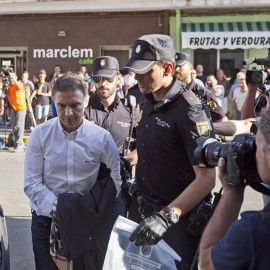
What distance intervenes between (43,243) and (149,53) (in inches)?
52.6

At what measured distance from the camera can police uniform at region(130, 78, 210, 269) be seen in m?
2.96

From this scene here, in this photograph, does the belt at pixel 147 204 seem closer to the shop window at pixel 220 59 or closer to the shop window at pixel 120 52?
the shop window at pixel 220 59

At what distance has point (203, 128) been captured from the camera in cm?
291

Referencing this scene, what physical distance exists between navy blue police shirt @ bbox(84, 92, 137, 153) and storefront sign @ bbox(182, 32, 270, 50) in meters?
12.7

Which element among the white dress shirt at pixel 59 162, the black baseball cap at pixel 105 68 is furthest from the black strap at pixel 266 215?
the black baseball cap at pixel 105 68

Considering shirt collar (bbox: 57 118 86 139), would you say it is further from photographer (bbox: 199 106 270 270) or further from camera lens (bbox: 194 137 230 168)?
photographer (bbox: 199 106 270 270)

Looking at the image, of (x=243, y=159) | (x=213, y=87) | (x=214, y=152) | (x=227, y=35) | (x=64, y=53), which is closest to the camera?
(x=243, y=159)

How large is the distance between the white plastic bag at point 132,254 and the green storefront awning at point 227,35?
14828 millimetres

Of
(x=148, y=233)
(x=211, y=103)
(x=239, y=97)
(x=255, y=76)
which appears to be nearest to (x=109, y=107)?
(x=211, y=103)

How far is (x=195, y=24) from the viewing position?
17.7 metres

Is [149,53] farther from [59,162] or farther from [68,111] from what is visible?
[59,162]

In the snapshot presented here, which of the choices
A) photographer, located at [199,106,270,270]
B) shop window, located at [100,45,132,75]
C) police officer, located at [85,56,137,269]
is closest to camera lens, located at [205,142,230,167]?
photographer, located at [199,106,270,270]

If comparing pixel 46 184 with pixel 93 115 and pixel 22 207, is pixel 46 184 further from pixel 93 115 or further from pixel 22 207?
pixel 22 207

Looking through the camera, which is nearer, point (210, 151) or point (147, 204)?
point (210, 151)
